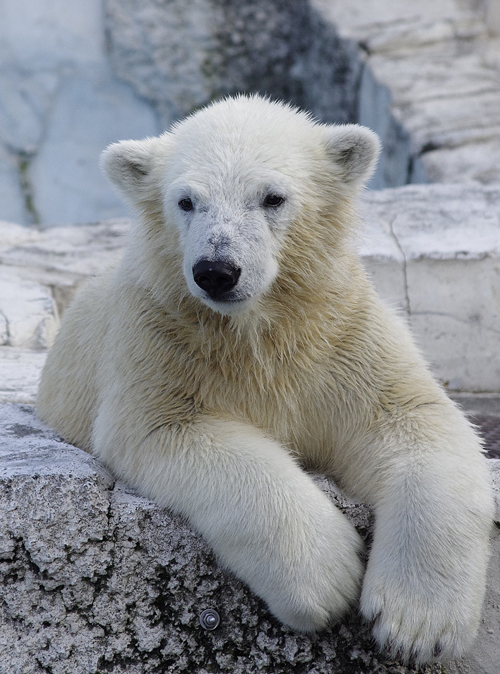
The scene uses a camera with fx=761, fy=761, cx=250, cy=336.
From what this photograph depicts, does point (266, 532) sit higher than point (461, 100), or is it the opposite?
point (461, 100)

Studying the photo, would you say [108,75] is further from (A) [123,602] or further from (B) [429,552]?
(B) [429,552]

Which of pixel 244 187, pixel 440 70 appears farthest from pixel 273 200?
pixel 440 70

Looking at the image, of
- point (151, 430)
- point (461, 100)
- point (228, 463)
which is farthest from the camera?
point (461, 100)

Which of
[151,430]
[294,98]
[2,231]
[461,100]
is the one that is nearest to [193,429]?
[151,430]

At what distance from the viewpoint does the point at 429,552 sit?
183 centimetres

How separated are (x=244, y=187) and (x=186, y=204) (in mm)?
188

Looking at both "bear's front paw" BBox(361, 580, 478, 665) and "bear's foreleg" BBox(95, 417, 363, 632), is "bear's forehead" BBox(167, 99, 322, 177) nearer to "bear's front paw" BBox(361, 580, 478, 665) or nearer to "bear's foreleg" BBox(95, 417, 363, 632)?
"bear's foreleg" BBox(95, 417, 363, 632)

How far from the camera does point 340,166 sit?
2.34 m

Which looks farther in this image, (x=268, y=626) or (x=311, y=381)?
(x=311, y=381)

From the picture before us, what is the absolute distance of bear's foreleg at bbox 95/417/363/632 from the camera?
182cm

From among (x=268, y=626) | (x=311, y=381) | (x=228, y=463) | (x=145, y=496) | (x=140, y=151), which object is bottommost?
(x=268, y=626)

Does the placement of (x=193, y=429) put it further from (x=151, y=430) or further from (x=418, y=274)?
(x=418, y=274)

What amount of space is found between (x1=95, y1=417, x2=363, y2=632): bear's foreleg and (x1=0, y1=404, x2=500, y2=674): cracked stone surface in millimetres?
83

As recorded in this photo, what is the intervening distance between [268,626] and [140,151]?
145cm
